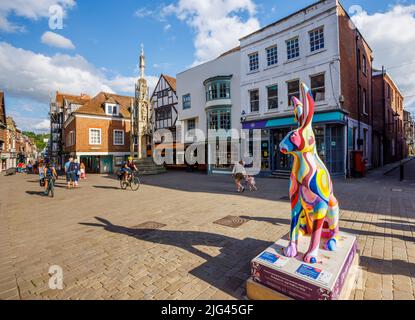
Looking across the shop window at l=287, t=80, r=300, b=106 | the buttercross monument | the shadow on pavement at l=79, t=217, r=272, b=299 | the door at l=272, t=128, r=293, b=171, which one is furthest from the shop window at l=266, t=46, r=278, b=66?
the shadow on pavement at l=79, t=217, r=272, b=299

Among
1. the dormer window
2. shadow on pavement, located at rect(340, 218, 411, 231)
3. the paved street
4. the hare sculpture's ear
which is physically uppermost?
the dormer window

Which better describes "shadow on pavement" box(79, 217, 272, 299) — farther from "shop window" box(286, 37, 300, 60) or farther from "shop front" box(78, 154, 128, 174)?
"shop front" box(78, 154, 128, 174)

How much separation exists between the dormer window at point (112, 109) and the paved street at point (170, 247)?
20.8 metres

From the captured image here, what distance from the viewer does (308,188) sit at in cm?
295

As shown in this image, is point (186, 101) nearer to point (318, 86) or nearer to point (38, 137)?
point (318, 86)

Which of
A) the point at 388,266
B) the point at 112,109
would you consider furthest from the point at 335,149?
the point at 112,109

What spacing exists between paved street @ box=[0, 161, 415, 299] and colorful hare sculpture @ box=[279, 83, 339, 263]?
2.77 feet

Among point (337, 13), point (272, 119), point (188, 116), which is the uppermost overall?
point (337, 13)

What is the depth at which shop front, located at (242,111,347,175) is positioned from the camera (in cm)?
1416

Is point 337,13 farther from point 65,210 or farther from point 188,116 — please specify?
point 65,210

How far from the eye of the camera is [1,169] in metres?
34.8

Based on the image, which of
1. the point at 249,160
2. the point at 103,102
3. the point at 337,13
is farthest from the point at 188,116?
the point at 337,13

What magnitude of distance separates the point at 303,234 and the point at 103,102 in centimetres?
2955

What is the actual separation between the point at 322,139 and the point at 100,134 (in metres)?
24.0
